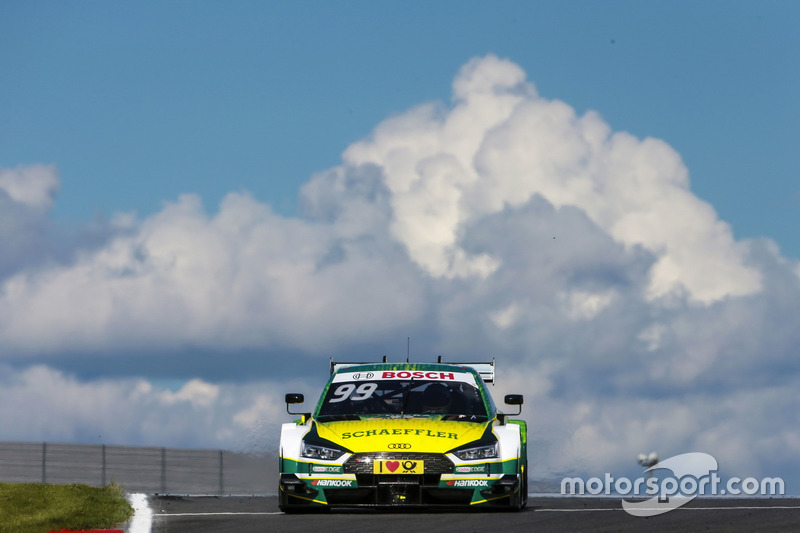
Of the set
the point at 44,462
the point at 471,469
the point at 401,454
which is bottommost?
the point at 44,462

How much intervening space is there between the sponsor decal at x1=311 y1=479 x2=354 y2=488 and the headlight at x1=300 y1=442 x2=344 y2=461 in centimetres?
21

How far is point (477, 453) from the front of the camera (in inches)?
488

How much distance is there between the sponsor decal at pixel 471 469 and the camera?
12.3 meters

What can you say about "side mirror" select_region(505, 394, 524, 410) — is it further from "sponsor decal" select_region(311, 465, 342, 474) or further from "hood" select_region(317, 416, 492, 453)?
"sponsor decal" select_region(311, 465, 342, 474)

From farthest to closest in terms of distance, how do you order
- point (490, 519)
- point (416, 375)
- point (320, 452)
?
point (416, 375) → point (320, 452) → point (490, 519)

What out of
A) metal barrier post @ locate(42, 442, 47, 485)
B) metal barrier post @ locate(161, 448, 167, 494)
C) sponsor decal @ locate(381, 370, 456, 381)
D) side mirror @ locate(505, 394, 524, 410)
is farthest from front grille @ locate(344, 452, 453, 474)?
metal barrier post @ locate(42, 442, 47, 485)

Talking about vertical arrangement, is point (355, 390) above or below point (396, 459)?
above

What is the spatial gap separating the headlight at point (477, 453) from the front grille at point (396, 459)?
180 millimetres

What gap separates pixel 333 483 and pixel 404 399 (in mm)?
1658

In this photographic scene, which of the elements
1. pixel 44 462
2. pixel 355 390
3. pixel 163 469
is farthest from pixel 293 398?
pixel 44 462

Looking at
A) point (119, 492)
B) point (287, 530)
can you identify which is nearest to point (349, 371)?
point (287, 530)

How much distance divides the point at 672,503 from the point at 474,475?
3674 mm

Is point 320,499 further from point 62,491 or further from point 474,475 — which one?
point 62,491

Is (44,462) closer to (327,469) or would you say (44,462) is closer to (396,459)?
(327,469)
